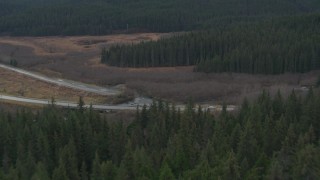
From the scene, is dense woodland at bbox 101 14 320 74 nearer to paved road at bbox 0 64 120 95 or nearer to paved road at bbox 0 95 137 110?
paved road at bbox 0 64 120 95

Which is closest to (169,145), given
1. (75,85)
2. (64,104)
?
(64,104)

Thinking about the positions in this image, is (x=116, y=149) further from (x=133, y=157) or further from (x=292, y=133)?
(x=292, y=133)

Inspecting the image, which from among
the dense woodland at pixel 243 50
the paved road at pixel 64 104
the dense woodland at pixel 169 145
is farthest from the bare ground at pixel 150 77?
the dense woodland at pixel 169 145

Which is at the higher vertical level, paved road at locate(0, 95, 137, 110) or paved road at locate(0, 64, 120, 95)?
paved road at locate(0, 64, 120, 95)

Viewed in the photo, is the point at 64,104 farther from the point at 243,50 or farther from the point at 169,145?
the point at 243,50

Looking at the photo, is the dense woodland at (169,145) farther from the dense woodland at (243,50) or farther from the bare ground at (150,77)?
the dense woodland at (243,50)

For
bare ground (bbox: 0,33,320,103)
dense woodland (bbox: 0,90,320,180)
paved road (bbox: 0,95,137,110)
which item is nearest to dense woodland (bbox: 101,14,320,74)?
bare ground (bbox: 0,33,320,103)
